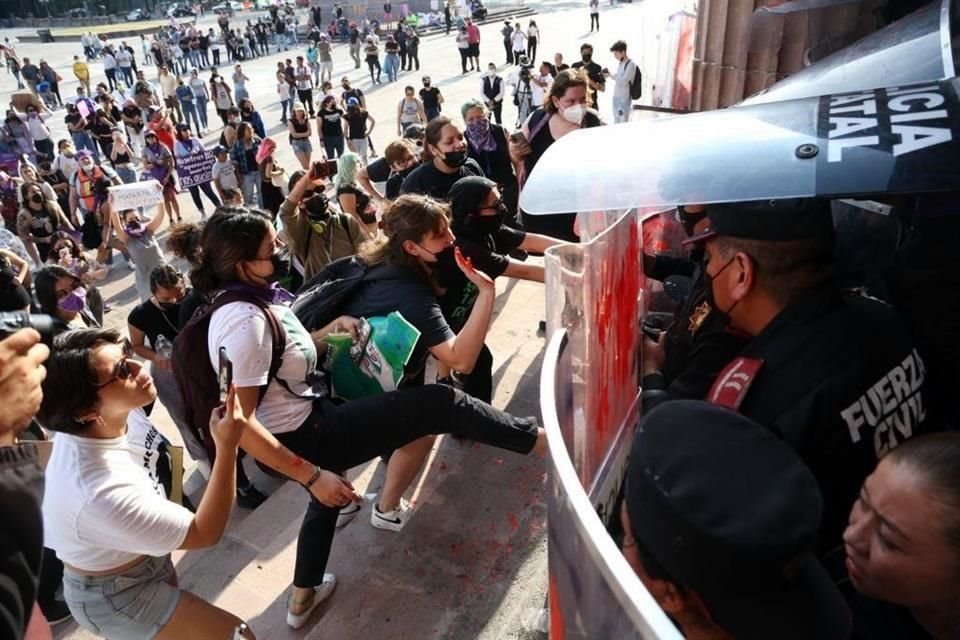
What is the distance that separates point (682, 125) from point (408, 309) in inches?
59.7

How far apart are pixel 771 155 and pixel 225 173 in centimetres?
856

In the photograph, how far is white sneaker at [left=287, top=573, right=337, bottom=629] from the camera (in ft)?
9.73

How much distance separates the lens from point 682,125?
5.49ft

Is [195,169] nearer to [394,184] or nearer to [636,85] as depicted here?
[394,184]

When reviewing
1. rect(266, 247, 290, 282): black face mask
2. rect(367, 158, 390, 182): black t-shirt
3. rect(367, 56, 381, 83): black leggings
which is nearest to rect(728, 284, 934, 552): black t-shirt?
rect(266, 247, 290, 282): black face mask

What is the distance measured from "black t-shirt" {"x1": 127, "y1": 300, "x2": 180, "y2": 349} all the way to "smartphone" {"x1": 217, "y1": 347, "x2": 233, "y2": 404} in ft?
5.97

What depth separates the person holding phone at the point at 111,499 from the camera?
6.88ft

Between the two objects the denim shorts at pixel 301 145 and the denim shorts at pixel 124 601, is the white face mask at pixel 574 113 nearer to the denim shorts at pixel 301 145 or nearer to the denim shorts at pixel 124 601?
the denim shorts at pixel 124 601

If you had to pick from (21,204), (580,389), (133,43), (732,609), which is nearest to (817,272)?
(580,389)

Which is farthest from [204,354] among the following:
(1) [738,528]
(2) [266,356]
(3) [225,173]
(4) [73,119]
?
(4) [73,119]

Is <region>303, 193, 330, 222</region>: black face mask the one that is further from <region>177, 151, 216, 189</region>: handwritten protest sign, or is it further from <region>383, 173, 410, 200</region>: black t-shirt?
<region>177, 151, 216, 189</region>: handwritten protest sign

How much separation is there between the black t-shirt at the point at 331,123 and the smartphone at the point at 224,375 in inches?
361

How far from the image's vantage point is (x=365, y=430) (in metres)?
2.86

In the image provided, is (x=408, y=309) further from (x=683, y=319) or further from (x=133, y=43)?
(x=133, y=43)
